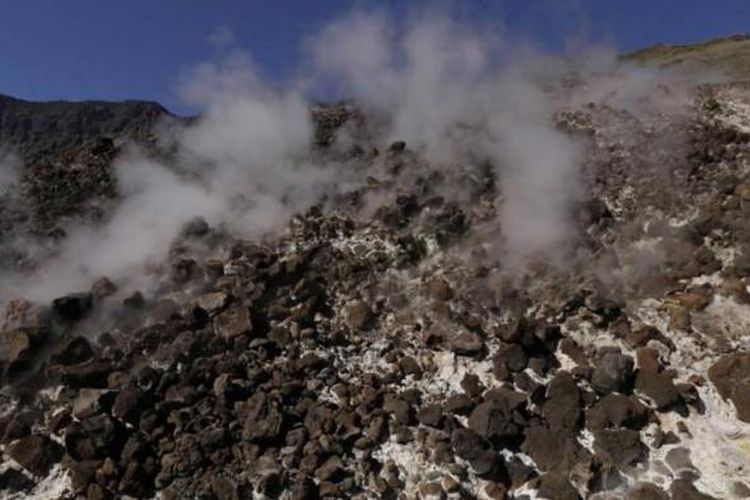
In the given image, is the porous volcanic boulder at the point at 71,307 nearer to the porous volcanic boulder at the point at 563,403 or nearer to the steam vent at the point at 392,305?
the steam vent at the point at 392,305

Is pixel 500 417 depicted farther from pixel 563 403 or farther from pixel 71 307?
pixel 71 307

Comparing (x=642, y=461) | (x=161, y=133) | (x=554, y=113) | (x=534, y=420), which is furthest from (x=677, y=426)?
(x=161, y=133)

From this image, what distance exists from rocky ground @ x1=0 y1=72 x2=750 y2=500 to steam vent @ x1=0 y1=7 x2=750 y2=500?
0.03 metres

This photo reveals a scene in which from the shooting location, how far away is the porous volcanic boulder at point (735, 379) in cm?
806

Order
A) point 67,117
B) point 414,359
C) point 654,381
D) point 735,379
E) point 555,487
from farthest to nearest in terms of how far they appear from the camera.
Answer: point 67,117, point 414,359, point 654,381, point 735,379, point 555,487

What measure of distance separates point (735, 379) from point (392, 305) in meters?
4.24

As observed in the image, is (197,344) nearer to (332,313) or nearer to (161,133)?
(332,313)

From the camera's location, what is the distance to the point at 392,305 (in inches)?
402

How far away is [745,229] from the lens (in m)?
10.5

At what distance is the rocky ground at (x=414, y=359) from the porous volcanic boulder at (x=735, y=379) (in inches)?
1.0

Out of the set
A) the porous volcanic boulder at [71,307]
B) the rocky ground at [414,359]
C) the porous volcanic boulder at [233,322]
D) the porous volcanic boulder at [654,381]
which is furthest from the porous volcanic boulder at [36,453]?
the porous volcanic boulder at [654,381]

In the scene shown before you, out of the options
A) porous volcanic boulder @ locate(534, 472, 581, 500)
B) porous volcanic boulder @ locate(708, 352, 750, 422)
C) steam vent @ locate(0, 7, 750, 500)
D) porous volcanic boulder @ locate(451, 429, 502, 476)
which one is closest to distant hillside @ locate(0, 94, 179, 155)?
steam vent @ locate(0, 7, 750, 500)

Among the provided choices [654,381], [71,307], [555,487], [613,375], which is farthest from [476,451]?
[71,307]

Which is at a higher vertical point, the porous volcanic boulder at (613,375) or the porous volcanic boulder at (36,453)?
the porous volcanic boulder at (613,375)
